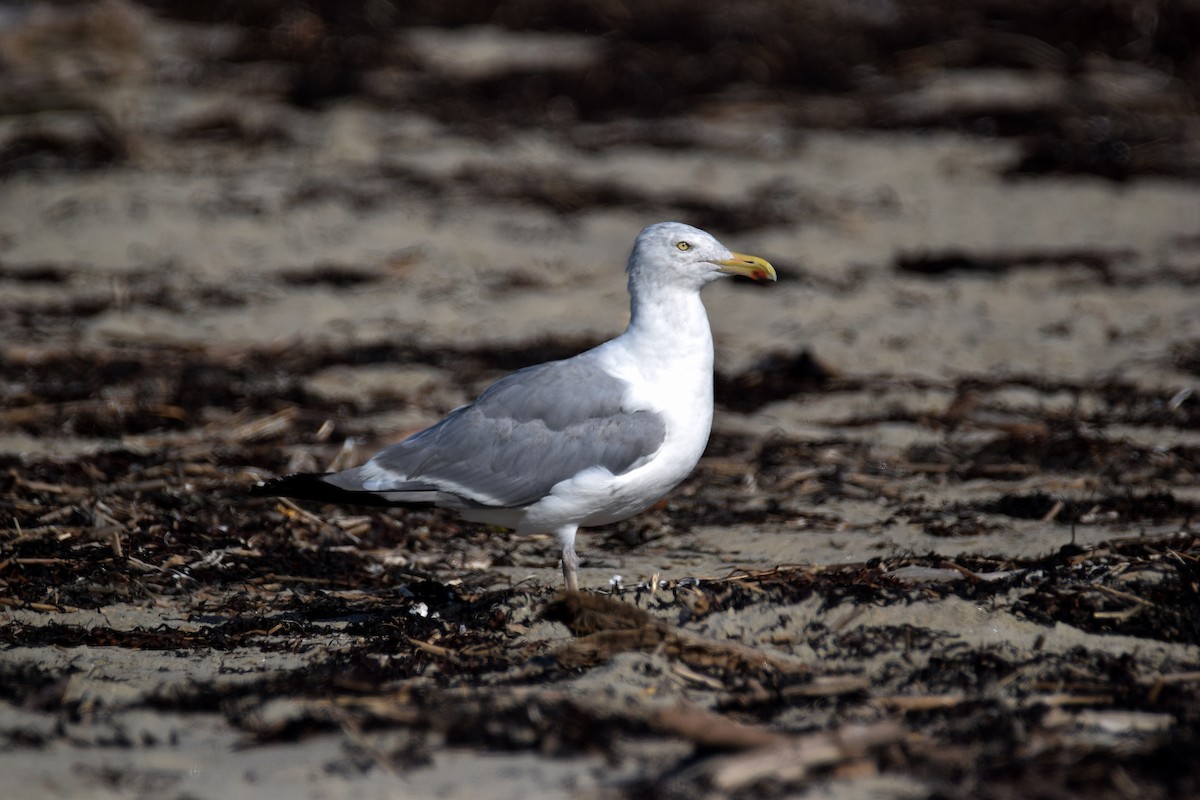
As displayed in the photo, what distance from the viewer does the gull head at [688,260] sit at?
4.48 m

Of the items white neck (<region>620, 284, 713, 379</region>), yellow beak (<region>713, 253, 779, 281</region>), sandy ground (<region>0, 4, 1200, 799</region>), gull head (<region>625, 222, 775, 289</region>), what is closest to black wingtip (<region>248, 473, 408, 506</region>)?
sandy ground (<region>0, 4, 1200, 799</region>)

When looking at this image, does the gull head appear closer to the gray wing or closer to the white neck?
the white neck

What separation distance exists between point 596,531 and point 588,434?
3.97 ft

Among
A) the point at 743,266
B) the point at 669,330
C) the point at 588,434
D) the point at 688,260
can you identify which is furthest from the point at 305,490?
the point at 743,266

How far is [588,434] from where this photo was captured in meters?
4.30

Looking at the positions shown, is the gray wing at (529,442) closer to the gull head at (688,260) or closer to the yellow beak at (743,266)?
the gull head at (688,260)

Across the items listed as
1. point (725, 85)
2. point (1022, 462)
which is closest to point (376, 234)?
point (725, 85)

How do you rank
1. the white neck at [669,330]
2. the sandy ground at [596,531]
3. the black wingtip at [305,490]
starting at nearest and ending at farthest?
the sandy ground at [596,531] → the black wingtip at [305,490] → the white neck at [669,330]

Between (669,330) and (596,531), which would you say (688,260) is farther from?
(596,531)

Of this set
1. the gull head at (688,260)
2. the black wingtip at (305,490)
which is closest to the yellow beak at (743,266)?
the gull head at (688,260)

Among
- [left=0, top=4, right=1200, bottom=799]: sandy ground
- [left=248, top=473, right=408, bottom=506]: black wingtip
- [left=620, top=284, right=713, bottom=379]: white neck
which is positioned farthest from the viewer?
[left=620, top=284, right=713, bottom=379]: white neck

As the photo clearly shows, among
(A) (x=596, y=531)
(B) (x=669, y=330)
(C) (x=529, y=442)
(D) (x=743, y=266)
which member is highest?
(D) (x=743, y=266)

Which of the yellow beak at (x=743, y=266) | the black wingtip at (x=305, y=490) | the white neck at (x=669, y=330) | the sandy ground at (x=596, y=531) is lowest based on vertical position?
the sandy ground at (x=596, y=531)

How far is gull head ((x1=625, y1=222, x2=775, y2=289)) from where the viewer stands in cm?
448
